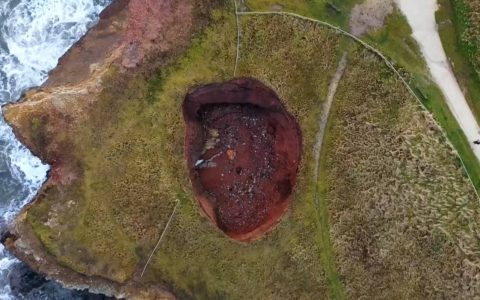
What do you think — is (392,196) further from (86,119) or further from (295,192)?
(86,119)

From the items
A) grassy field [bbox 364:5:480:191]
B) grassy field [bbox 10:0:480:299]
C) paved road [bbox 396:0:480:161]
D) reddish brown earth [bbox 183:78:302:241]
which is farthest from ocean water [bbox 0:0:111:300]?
paved road [bbox 396:0:480:161]

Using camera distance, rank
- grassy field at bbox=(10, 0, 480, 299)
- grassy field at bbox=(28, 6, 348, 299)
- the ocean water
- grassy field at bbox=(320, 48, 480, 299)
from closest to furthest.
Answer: grassy field at bbox=(320, 48, 480, 299), grassy field at bbox=(10, 0, 480, 299), grassy field at bbox=(28, 6, 348, 299), the ocean water

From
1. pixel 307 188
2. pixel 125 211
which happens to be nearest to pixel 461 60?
pixel 307 188

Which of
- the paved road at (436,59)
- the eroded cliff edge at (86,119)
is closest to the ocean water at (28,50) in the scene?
the eroded cliff edge at (86,119)

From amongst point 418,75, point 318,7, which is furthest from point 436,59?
point 318,7

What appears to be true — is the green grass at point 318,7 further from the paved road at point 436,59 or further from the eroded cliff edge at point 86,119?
the paved road at point 436,59

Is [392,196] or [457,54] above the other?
[457,54]

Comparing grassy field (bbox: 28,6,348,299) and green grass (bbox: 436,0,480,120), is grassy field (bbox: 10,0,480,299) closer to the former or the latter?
grassy field (bbox: 28,6,348,299)
